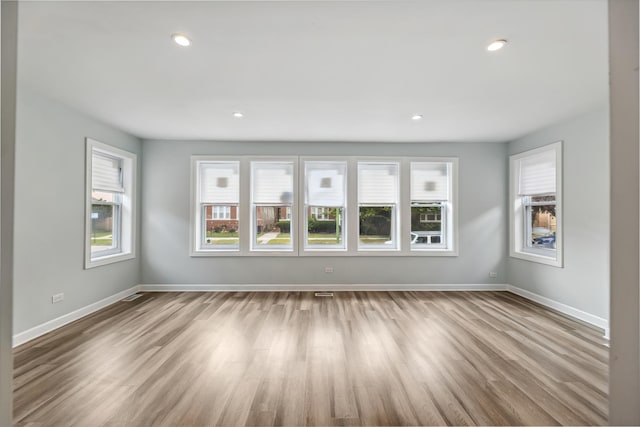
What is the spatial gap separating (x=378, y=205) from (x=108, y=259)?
4354 millimetres

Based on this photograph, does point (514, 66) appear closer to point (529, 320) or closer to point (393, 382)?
point (393, 382)

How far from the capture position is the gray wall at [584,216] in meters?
3.32

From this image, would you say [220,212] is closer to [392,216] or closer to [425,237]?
[392,216]

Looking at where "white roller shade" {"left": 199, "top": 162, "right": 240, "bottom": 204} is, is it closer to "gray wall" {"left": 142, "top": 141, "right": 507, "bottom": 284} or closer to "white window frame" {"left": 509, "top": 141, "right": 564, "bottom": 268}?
"gray wall" {"left": 142, "top": 141, "right": 507, "bottom": 284}

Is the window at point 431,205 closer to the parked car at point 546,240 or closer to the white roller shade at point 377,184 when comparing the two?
the white roller shade at point 377,184

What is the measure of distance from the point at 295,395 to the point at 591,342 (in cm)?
320

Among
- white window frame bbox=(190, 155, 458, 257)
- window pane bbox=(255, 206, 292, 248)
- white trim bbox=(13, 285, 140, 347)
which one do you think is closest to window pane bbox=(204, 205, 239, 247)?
white window frame bbox=(190, 155, 458, 257)

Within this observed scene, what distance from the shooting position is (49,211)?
3127mm

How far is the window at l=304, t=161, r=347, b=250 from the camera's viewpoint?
16.1ft

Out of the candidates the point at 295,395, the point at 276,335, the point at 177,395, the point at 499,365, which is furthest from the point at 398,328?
the point at 177,395

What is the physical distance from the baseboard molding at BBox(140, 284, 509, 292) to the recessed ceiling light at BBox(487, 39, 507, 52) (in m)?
3.74

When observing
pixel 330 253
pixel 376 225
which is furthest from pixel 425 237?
pixel 330 253

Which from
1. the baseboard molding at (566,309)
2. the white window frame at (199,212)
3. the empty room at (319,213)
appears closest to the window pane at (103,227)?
the empty room at (319,213)

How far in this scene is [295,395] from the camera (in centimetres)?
204
